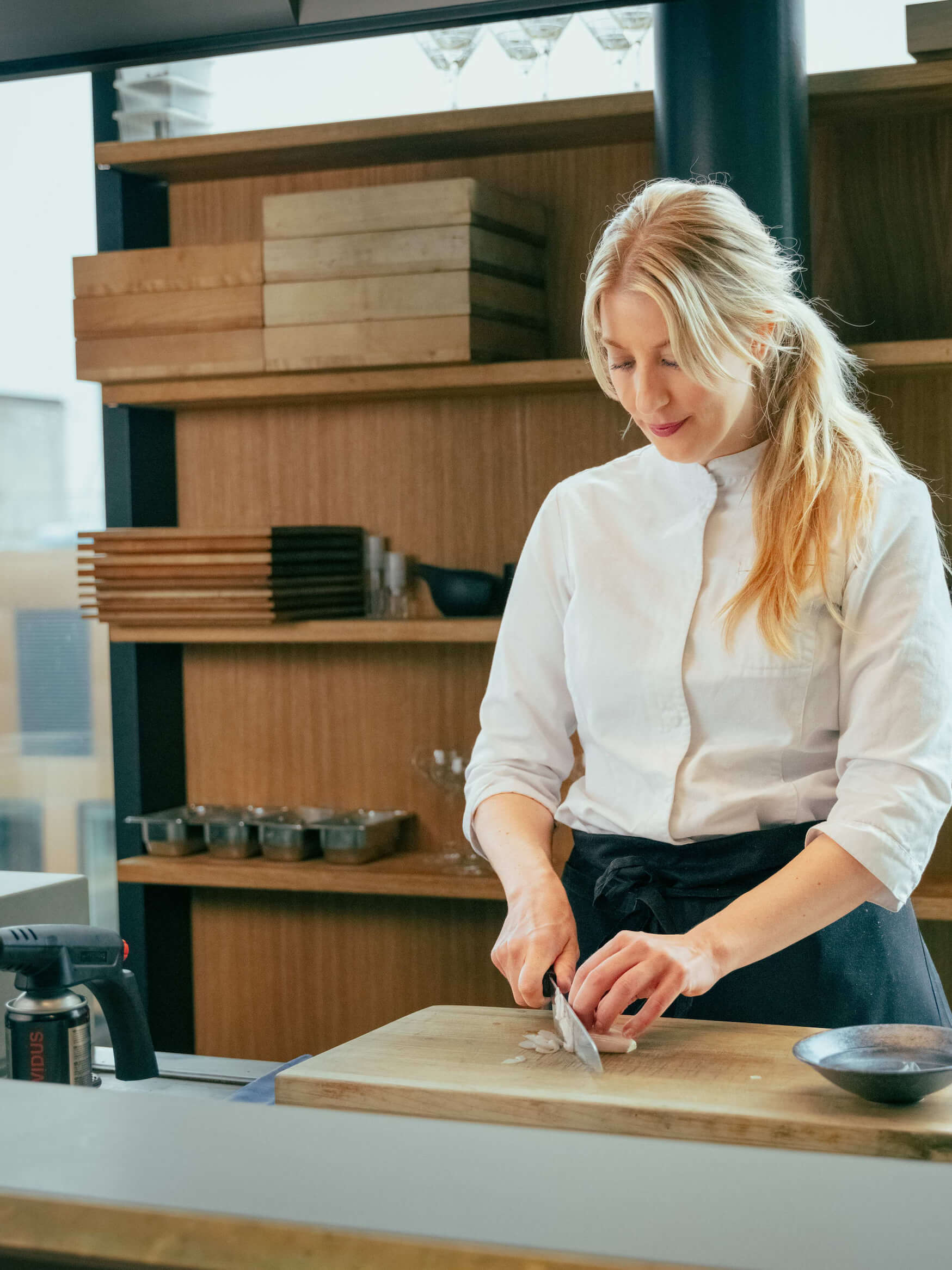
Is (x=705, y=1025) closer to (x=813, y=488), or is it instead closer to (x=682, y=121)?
(x=813, y=488)

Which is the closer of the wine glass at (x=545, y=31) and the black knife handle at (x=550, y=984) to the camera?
the black knife handle at (x=550, y=984)

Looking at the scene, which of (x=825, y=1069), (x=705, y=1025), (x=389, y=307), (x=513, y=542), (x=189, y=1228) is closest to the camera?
(x=189, y=1228)

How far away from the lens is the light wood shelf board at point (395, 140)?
2.58m

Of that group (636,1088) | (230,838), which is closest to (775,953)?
(636,1088)

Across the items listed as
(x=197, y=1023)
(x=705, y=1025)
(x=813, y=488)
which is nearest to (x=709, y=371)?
(x=813, y=488)

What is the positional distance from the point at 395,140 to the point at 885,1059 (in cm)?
213

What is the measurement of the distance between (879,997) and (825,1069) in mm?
465

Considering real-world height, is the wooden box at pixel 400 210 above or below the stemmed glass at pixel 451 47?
below

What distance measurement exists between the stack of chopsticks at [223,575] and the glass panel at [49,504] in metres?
0.38

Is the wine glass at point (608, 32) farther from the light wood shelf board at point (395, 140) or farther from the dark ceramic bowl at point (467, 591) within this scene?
the dark ceramic bowl at point (467, 591)

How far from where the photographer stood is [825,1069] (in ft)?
3.51

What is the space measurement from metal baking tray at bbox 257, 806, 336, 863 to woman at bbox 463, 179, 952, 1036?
125 cm

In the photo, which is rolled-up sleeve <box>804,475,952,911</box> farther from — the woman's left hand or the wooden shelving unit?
the wooden shelving unit

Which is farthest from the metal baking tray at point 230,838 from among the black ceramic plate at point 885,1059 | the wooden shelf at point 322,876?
the black ceramic plate at point 885,1059
